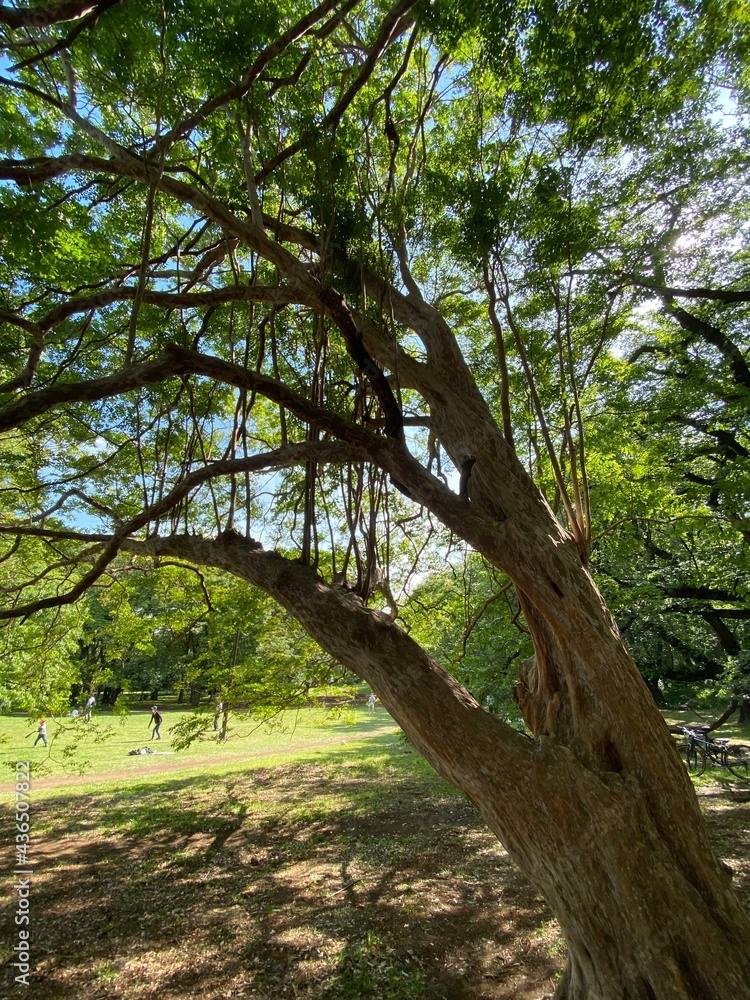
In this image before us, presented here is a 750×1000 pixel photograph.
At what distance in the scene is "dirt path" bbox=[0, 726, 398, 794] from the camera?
1081 centimetres

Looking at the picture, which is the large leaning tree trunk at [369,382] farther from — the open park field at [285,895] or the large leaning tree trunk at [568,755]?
the open park field at [285,895]

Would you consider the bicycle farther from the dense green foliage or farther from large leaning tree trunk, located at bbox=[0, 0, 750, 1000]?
large leaning tree trunk, located at bbox=[0, 0, 750, 1000]

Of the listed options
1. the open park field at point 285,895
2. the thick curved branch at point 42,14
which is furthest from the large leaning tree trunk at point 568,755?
the thick curved branch at point 42,14

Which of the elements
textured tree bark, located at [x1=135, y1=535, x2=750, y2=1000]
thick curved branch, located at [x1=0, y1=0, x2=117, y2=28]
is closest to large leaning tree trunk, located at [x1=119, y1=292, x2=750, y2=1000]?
textured tree bark, located at [x1=135, y1=535, x2=750, y2=1000]

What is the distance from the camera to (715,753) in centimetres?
880

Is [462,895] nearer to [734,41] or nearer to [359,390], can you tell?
[359,390]

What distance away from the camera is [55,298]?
483 centimetres

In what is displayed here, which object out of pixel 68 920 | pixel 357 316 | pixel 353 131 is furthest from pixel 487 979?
pixel 353 131

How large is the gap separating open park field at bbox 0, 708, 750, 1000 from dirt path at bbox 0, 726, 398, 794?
1626 millimetres

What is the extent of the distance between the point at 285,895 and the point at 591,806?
12.6ft

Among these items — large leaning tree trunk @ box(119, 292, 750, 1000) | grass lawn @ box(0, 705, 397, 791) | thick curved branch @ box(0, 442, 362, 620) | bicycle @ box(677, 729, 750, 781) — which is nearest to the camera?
large leaning tree trunk @ box(119, 292, 750, 1000)

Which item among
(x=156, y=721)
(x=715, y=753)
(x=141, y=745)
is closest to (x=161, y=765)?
(x=141, y=745)

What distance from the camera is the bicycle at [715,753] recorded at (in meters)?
8.41

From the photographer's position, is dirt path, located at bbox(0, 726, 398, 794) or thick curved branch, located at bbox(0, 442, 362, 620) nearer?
thick curved branch, located at bbox(0, 442, 362, 620)
